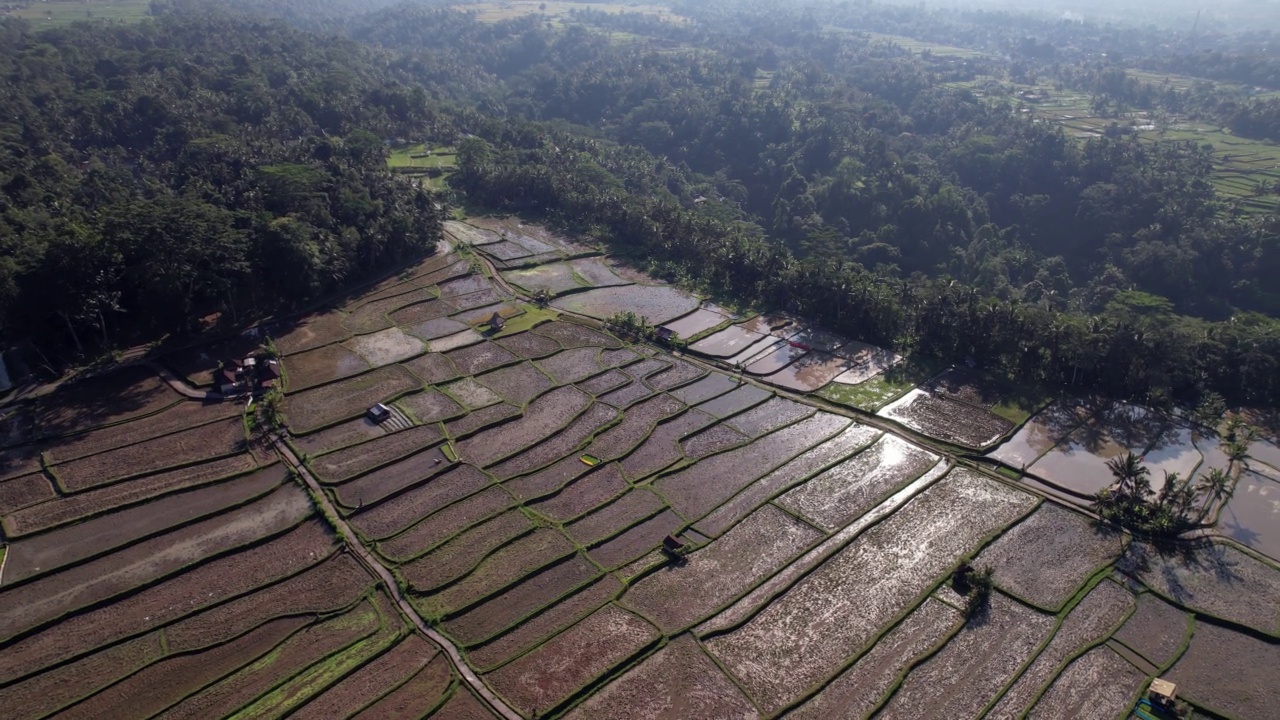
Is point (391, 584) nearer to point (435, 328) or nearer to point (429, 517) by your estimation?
point (429, 517)

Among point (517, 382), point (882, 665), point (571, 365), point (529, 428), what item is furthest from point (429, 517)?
point (882, 665)

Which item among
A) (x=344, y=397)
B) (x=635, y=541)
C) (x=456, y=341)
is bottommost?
(x=456, y=341)

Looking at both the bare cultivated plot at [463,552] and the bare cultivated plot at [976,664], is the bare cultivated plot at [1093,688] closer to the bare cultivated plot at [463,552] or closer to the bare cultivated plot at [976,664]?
the bare cultivated plot at [976,664]

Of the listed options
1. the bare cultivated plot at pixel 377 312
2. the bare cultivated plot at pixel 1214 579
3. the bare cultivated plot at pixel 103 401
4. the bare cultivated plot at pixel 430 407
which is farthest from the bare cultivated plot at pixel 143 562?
the bare cultivated plot at pixel 1214 579

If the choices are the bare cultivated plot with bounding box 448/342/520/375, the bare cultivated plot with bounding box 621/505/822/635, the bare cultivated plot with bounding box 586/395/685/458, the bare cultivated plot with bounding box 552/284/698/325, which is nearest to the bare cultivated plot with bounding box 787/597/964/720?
the bare cultivated plot with bounding box 621/505/822/635

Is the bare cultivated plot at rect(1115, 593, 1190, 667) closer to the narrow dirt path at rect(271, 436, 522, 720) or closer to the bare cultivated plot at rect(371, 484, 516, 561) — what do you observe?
the narrow dirt path at rect(271, 436, 522, 720)

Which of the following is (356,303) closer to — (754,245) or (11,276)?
(11,276)
